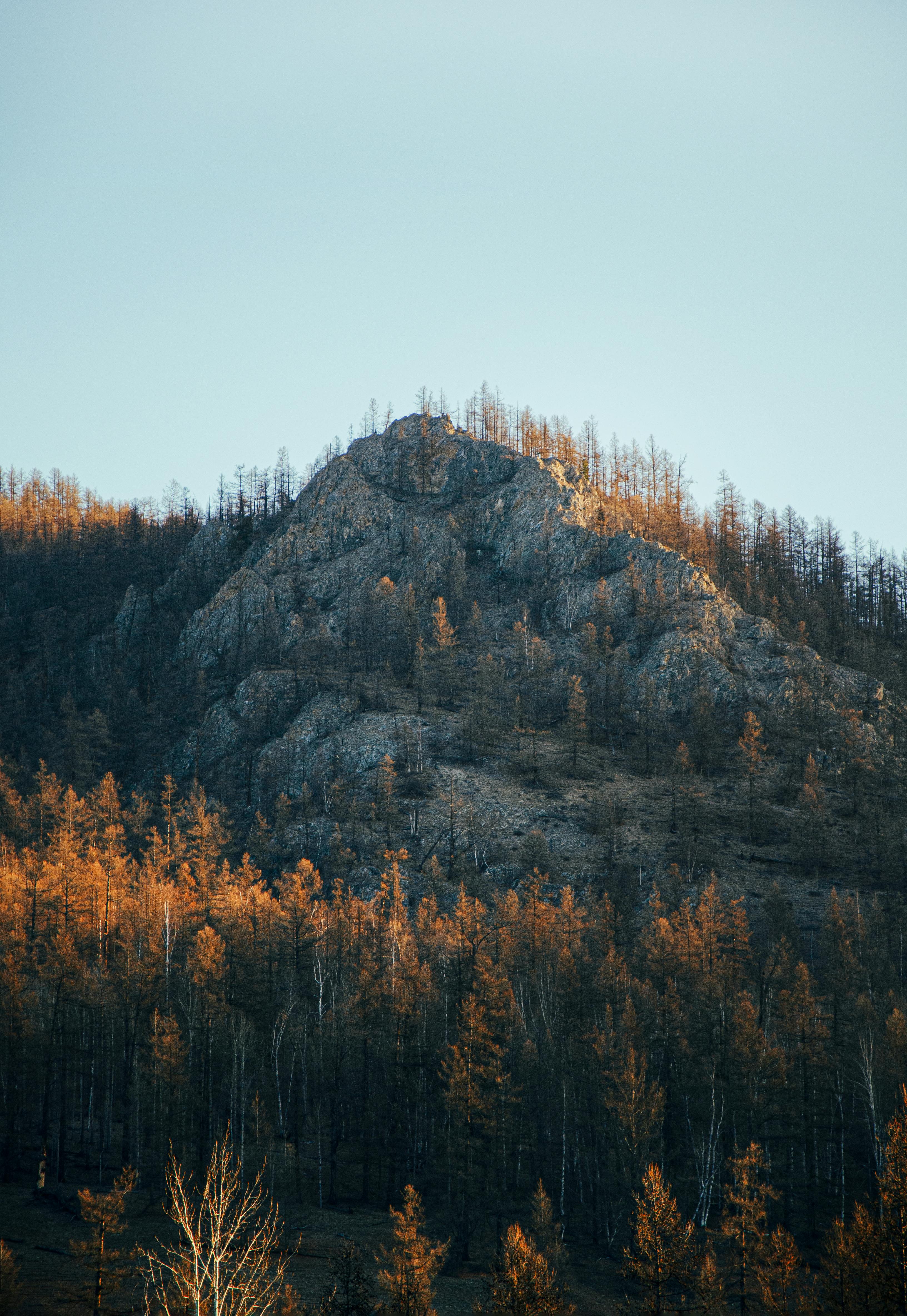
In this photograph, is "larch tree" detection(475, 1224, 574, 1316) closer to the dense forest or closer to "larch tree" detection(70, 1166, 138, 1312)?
the dense forest

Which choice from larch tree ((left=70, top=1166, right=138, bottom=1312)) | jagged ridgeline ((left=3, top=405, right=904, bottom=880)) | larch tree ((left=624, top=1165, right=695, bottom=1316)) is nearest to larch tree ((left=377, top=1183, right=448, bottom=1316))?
larch tree ((left=624, top=1165, right=695, bottom=1316))

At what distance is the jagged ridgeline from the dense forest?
35.9 inches

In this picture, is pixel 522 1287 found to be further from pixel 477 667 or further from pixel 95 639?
pixel 95 639

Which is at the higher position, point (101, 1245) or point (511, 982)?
point (511, 982)

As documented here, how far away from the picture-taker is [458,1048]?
54469 mm

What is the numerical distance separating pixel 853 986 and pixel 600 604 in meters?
93.2

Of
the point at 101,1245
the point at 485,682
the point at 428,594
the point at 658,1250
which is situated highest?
the point at 428,594

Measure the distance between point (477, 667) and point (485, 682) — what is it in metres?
17.3

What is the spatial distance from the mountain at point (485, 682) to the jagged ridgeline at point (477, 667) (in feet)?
1.60

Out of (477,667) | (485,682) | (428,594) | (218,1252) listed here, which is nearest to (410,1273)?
(218,1252)

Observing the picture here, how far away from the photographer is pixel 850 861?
10069 centimetres

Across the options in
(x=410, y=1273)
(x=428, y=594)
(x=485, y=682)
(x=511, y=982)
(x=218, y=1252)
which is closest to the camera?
(x=218, y=1252)

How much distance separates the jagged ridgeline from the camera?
110375mm

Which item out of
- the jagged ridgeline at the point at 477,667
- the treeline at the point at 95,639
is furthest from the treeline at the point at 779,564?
the treeline at the point at 95,639
